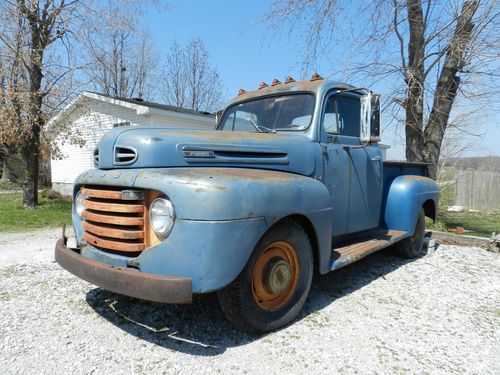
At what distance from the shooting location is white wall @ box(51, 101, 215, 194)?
13.3m

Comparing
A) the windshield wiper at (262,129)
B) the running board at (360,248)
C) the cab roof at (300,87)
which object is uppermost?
the cab roof at (300,87)

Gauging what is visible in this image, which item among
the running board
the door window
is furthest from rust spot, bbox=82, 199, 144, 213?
the door window

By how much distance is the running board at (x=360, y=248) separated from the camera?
3539 mm

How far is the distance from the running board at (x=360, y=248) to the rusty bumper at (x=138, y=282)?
1.60 meters

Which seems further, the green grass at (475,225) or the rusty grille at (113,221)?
the green grass at (475,225)

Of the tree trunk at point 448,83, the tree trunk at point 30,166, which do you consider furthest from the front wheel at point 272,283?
the tree trunk at point 30,166

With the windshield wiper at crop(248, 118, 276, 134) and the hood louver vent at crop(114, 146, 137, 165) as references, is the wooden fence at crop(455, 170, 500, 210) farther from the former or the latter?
the hood louver vent at crop(114, 146, 137, 165)

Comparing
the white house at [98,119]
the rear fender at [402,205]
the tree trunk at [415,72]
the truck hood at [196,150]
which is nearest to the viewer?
the truck hood at [196,150]

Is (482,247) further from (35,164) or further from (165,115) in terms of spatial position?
(35,164)

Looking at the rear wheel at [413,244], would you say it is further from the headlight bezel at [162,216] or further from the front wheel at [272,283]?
the headlight bezel at [162,216]

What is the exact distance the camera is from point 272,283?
9.79 ft

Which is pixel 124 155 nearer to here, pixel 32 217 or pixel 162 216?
pixel 162 216

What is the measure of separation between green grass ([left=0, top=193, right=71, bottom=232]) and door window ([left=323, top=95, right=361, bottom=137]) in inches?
235

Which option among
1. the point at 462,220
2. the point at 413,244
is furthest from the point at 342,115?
the point at 462,220
